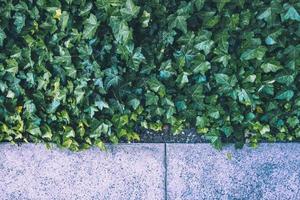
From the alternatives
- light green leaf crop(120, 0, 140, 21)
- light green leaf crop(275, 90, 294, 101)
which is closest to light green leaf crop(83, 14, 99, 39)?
light green leaf crop(120, 0, 140, 21)

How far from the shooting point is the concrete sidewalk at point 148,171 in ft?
11.8

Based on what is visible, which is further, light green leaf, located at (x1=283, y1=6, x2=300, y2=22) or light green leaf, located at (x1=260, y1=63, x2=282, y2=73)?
light green leaf, located at (x1=260, y1=63, x2=282, y2=73)

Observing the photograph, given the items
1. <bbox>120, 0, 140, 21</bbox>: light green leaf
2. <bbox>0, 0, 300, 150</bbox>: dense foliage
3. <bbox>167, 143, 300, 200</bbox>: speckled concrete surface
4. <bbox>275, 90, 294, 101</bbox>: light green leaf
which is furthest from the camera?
<bbox>167, 143, 300, 200</bbox>: speckled concrete surface

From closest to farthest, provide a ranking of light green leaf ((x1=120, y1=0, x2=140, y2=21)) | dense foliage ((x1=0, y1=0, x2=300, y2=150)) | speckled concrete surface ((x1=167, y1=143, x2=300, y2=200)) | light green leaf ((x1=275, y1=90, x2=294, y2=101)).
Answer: light green leaf ((x1=120, y1=0, x2=140, y2=21))
dense foliage ((x1=0, y1=0, x2=300, y2=150))
light green leaf ((x1=275, y1=90, x2=294, y2=101))
speckled concrete surface ((x1=167, y1=143, x2=300, y2=200))

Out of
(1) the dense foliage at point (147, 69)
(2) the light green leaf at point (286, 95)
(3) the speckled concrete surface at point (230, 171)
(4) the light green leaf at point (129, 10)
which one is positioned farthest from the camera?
(3) the speckled concrete surface at point (230, 171)

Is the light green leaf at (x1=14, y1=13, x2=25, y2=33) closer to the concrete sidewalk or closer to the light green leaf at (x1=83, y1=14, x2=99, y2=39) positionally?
the light green leaf at (x1=83, y1=14, x2=99, y2=39)

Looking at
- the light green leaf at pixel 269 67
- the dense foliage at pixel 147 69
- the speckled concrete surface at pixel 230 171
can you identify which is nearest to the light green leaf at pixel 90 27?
the dense foliage at pixel 147 69

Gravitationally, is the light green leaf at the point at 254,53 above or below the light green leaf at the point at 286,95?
above

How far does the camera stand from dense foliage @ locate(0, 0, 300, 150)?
3.31 m

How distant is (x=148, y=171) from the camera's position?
11.8 ft

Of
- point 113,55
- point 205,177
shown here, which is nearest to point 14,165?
point 113,55

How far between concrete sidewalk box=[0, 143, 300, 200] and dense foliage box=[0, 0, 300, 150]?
0.34ft

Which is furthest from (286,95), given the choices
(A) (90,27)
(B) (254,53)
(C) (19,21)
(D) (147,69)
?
(C) (19,21)

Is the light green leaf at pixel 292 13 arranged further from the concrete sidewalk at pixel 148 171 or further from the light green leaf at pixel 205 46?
the concrete sidewalk at pixel 148 171
